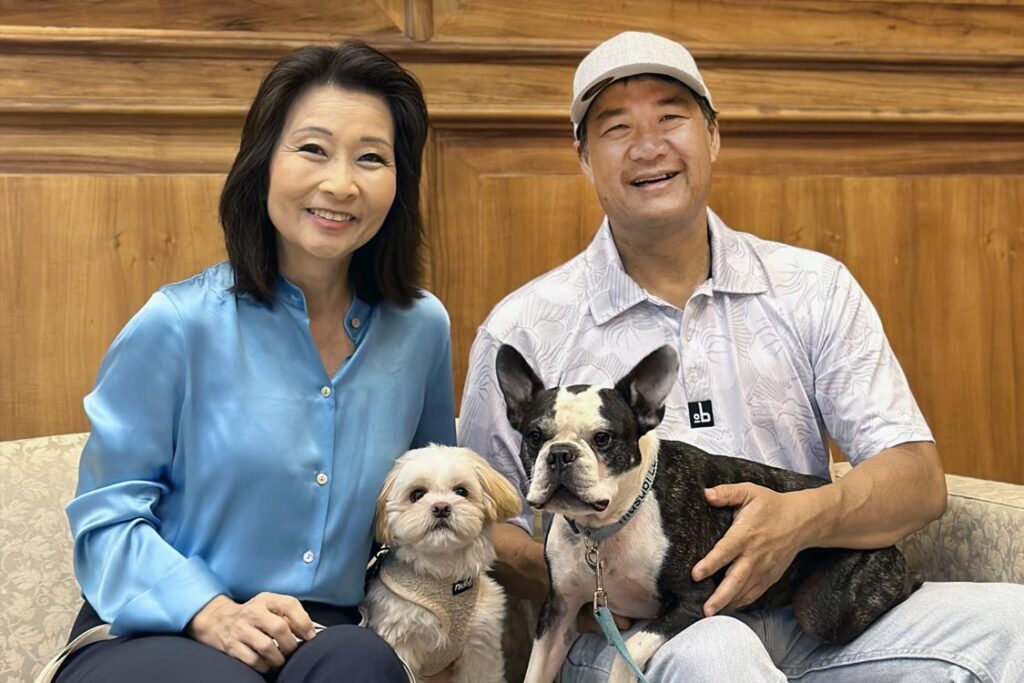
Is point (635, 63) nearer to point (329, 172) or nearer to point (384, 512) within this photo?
point (329, 172)

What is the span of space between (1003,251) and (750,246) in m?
1.14

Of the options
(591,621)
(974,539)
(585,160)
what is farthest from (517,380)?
(974,539)

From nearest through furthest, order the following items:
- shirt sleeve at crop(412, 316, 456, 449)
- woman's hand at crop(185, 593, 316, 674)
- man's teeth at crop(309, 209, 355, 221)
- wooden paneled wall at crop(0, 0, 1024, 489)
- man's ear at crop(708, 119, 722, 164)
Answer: woman's hand at crop(185, 593, 316, 674) < man's teeth at crop(309, 209, 355, 221) < shirt sleeve at crop(412, 316, 456, 449) < man's ear at crop(708, 119, 722, 164) < wooden paneled wall at crop(0, 0, 1024, 489)

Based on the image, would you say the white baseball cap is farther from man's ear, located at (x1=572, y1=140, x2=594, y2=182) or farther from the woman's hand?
the woman's hand

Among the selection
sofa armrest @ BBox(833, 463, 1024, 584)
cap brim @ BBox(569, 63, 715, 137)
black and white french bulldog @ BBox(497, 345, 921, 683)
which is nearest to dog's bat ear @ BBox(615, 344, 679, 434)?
black and white french bulldog @ BBox(497, 345, 921, 683)

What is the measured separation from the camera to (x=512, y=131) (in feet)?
9.30

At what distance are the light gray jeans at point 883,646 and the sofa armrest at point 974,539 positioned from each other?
211 millimetres

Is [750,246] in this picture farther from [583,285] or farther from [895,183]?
[895,183]

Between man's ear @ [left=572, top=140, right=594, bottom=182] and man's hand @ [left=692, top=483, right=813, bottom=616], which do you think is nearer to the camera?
man's hand @ [left=692, top=483, right=813, bottom=616]

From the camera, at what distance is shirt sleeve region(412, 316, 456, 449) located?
2.07 meters

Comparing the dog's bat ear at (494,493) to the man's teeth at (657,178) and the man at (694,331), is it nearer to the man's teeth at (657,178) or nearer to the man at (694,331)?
the man at (694,331)

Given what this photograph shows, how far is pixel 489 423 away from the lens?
2219 mm

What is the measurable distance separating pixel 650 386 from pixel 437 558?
1.51 feet

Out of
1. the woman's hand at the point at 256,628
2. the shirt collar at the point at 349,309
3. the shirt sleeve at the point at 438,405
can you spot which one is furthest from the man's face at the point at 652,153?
the woman's hand at the point at 256,628
